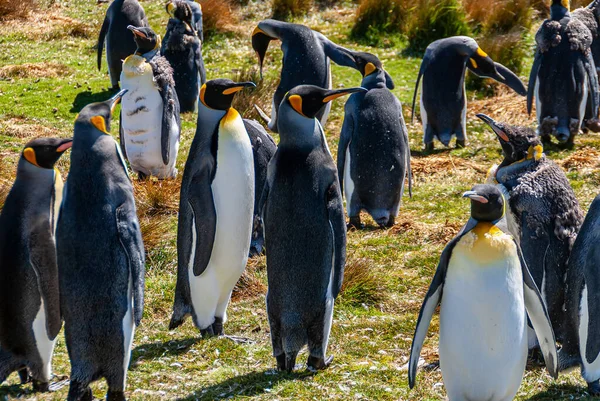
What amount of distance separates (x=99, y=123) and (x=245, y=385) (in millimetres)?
1598

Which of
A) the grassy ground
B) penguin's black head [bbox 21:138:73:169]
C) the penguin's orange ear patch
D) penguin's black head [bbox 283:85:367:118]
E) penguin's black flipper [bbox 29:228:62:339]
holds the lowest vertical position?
the grassy ground

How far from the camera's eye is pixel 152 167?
8.76 metres

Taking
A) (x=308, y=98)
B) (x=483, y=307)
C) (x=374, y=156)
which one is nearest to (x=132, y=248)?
(x=308, y=98)

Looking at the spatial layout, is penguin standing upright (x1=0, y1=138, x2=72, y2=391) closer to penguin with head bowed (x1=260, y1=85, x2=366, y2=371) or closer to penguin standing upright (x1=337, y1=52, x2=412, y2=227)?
penguin with head bowed (x1=260, y1=85, x2=366, y2=371)

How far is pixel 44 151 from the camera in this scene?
495 centimetres

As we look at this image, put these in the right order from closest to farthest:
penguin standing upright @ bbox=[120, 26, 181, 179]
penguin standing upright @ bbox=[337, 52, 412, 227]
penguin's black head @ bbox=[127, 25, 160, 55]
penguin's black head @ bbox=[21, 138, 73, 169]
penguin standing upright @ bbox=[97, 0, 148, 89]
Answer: penguin's black head @ bbox=[21, 138, 73, 169], penguin standing upright @ bbox=[337, 52, 412, 227], penguin standing upright @ bbox=[120, 26, 181, 179], penguin's black head @ bbox=[127, 25, 160, 55], penguin standing upright @ bbox=[97, 0, 148, 89]

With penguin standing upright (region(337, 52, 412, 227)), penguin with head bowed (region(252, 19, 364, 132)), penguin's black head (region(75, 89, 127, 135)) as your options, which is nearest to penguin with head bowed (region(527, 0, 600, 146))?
penguin with head bowed (region(252, 19, 364, 132))

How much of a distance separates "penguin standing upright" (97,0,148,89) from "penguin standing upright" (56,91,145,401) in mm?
7181

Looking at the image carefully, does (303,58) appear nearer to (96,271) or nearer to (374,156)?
(374,156)

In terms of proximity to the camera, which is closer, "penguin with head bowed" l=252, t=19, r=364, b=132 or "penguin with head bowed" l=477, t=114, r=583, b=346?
"penguin with head bowed" l=477, t=114, r=583, b=346

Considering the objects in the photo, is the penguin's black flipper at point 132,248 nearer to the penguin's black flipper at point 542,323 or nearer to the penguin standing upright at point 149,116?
the penguin's black flipper at point 542,323

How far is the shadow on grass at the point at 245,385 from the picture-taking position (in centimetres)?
490

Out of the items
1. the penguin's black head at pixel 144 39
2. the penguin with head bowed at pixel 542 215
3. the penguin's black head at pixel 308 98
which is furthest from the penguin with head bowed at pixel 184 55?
the penguin with head bowed at pixel 542 215

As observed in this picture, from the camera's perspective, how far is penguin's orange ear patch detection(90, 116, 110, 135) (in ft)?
15.5
